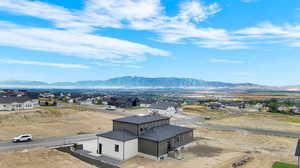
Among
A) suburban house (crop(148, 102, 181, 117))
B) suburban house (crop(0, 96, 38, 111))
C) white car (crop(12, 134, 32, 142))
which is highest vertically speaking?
suburban house (crop(0, 96, 38, 111))

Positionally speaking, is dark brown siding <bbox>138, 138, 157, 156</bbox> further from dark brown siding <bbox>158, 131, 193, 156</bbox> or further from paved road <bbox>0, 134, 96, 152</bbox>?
paved road <bbox>0, 134, 96, 152</bbox>

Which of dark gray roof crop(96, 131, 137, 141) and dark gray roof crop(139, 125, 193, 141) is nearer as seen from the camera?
dark gray roof crop(96, 131, 137, 141)

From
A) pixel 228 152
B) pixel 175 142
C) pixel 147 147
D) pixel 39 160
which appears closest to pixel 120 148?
pixel 147 147

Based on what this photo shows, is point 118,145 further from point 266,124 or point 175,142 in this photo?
point 266,124

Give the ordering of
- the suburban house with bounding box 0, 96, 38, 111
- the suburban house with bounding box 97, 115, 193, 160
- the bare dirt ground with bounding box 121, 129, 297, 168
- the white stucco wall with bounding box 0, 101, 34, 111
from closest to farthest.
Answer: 1. the bare dirt ground with bounding box 121, 129, 297, 168
2. the suburban house with bounding box 97, 115, 193, 160
3. the white stucco wall with bounding box 0, 101, 34, 111
4. the suburban house with bounding box 0, 96, 38, 111

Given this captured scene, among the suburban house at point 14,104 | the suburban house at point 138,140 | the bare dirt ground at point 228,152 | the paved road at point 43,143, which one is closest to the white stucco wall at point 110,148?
the suburban house at point 138,140

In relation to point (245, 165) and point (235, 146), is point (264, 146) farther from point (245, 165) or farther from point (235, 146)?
point (245, 165)

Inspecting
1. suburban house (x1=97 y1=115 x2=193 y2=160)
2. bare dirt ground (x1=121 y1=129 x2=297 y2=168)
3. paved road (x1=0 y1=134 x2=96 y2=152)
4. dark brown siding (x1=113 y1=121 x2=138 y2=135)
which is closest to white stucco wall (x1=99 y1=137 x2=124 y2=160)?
suburban house (x1=97 y1=115 x2=193 y2=160)

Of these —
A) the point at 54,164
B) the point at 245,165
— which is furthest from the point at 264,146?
the point at 54,164

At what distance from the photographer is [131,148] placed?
26.0 meters

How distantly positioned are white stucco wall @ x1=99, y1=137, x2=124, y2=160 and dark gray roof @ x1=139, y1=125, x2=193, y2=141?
138 inches

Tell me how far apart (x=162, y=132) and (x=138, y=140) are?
3.94m

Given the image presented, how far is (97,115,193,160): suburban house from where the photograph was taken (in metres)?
25.3

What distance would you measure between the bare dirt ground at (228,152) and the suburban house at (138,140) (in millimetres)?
1229
